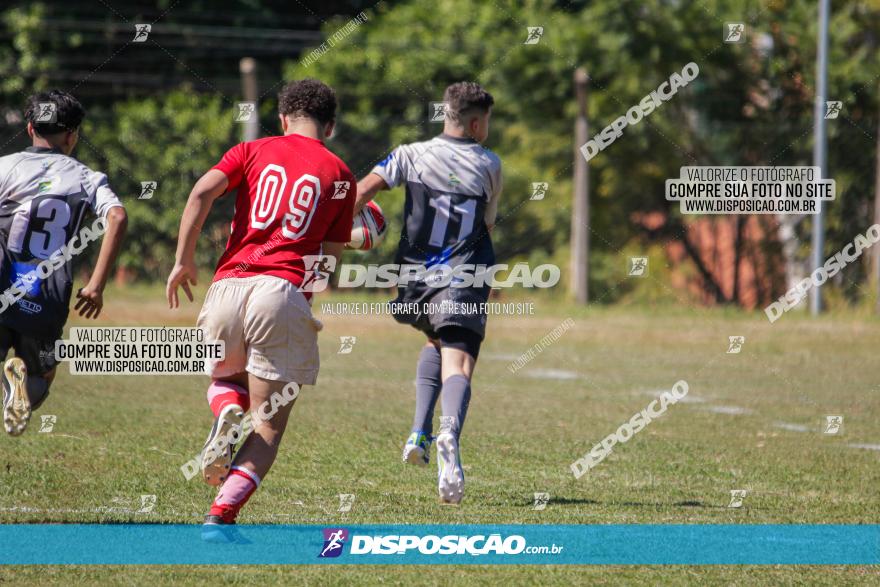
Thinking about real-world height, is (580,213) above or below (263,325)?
above

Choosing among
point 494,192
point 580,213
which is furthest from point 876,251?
point 494,192

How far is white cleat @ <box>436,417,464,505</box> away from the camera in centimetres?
556

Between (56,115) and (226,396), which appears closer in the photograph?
(226,396)

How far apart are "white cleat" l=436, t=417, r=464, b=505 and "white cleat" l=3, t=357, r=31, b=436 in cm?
198

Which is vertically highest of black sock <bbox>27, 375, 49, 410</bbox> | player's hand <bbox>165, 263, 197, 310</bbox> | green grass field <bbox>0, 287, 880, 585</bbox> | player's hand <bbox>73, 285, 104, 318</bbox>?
player's hand <bbox>165, 263, 197, 310</bbox>

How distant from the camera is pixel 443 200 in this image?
20.9 ft

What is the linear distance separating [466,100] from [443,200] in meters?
0.53

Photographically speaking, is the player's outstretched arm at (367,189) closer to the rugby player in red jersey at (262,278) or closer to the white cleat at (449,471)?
the rugby player in red jersey at (262,278)

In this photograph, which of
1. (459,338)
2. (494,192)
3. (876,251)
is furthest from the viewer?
(876,251)

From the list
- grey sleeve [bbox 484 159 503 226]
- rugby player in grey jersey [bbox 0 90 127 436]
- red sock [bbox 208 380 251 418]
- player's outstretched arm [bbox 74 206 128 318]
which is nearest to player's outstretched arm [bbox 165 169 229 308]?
red sock [bbox 208 380 251 418]

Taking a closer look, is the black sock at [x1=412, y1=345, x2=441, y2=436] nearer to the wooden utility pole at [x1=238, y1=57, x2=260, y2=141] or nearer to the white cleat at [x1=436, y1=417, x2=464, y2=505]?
the white cleat at [x1=436, y1=417, x2=464, y2=505]

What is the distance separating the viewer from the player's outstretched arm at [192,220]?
4.87 m

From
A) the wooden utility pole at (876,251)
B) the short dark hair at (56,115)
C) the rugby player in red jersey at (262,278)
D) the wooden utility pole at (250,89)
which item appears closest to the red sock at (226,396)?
the rugby player in red jersey at (262,278)

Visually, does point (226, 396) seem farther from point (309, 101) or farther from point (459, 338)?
point (459, 338)
